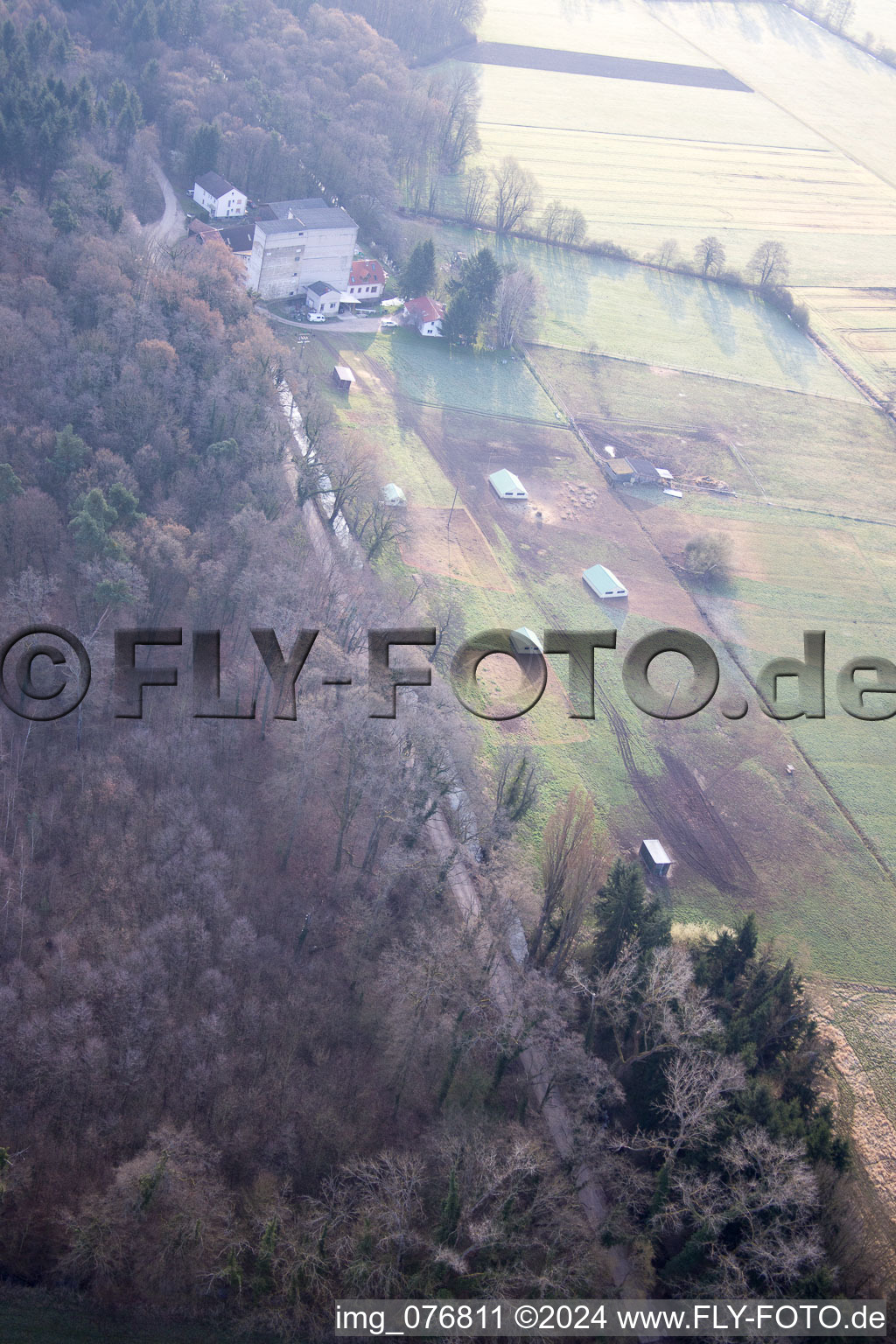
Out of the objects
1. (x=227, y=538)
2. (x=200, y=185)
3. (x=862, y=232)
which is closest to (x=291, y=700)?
(x=227, y=538)

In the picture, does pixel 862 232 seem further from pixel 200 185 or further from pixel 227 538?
pixel 227 538

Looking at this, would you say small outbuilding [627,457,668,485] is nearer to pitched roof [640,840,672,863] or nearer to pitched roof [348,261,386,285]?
pitched roof [348,261,386,285]

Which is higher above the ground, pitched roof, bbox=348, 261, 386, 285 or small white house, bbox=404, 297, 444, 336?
pitched roof, bbox=348, 261, 386, 285

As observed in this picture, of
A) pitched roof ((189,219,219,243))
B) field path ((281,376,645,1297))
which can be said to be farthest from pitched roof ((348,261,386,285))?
field path ((281,376,645,1297))

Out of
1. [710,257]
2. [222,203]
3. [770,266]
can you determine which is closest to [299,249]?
[222,203]

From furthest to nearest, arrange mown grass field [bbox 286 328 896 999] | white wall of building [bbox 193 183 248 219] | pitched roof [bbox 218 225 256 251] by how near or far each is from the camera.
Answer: white wall of building [bbox 193 183 248 219] → pitched roof [bbox 218 225 256 251] → mown grass field [bbox 286 328 896 999]

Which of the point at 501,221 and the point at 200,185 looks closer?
the point at 200,185
